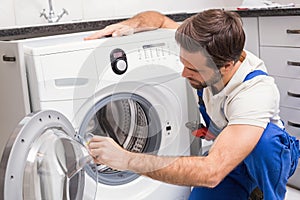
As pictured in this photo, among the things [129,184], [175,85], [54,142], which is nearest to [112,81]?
[175,85]

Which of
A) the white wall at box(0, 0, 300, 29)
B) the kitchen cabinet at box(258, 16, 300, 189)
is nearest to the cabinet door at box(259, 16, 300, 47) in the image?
the kitchen cabinet at box(258, 16, 300, 189)

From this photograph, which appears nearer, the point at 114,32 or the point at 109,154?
the point at 109,154

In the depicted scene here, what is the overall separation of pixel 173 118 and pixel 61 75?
520 millimetres

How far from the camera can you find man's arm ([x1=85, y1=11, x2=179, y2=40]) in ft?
5.32

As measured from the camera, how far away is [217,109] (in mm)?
1440

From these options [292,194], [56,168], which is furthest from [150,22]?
[292,194]

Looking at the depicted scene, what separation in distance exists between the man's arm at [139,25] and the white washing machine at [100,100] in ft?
0.25

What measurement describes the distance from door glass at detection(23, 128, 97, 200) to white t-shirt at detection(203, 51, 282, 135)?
427 mm

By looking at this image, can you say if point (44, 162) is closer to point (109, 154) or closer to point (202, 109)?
point (109, 154)

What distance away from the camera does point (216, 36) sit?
1222 mm

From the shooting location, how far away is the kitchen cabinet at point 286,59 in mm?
2239

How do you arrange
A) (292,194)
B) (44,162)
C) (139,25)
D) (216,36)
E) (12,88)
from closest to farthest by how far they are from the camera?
(44,162)
(216,36)
(12,88)
(139,25)
(292,194)

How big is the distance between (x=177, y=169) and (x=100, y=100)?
495 millimetres

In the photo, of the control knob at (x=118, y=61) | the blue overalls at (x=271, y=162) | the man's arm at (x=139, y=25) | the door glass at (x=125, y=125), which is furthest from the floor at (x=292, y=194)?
the control knob at (x=118, y=61)
